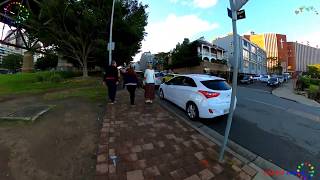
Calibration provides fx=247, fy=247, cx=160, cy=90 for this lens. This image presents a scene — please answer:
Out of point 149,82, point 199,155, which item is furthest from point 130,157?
point 149,82

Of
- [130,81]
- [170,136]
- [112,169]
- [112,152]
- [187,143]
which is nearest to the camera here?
[112,169]

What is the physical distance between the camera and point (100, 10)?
807 inches

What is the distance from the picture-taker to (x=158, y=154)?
4.87 m

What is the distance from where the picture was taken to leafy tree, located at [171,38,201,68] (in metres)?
54.6

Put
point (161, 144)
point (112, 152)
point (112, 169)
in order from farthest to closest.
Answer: point (161, 144)
point (112, 152)
point (112, 169)

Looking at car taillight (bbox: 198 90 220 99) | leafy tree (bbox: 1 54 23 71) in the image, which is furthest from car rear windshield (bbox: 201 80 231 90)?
leafy tree (bbox: 1 54 23 71)

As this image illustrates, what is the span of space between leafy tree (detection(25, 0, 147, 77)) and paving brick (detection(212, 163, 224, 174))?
1807 cm

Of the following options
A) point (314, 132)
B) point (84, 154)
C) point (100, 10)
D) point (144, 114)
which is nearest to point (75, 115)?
point (144, 114)

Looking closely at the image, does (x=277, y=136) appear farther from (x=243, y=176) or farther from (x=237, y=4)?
(x=237, y=4)

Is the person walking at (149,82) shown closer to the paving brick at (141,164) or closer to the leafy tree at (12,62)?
the paving brick at (141,164)

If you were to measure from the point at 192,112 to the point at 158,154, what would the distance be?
145 inches

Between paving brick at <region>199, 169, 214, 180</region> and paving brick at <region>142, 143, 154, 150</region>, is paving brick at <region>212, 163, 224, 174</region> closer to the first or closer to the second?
paving brick at <region>199, 169, 214, 180</region>

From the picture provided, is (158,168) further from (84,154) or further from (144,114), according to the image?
(144,114)

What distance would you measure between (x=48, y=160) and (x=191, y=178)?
2.51m
